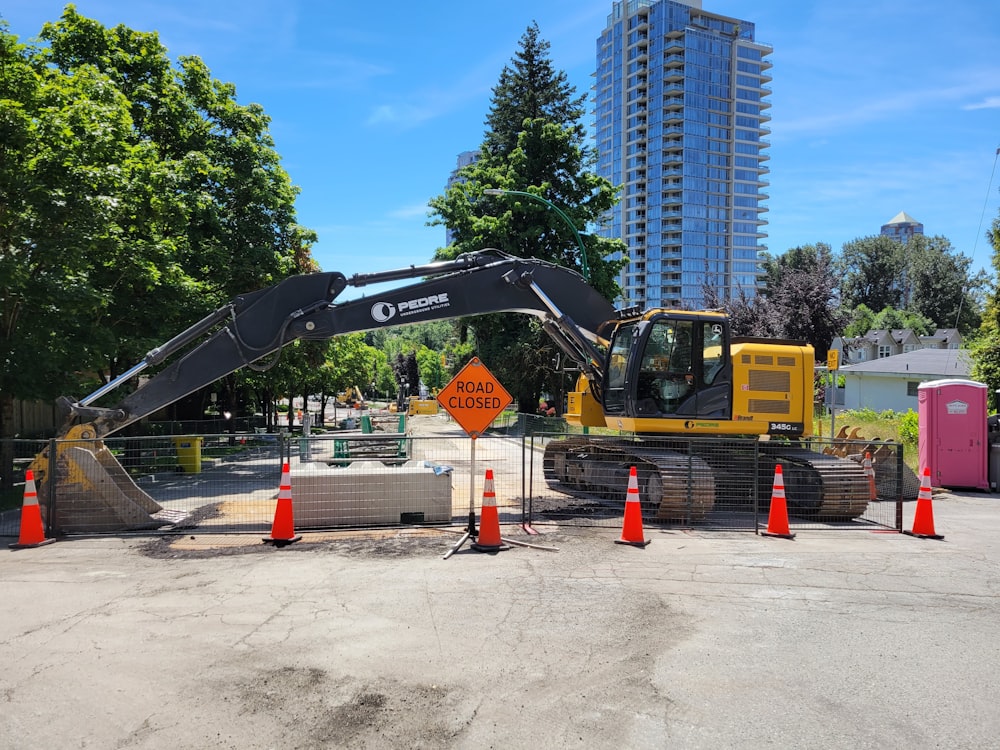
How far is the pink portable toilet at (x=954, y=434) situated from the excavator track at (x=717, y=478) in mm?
5879

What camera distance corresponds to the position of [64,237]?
1270 cm

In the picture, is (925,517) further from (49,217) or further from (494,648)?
(49,217)

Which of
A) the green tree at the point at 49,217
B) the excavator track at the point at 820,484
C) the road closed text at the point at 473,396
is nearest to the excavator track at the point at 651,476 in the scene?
the excavator track at the point at 820,484

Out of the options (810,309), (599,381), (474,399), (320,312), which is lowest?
(474,399)

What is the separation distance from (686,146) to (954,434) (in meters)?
120

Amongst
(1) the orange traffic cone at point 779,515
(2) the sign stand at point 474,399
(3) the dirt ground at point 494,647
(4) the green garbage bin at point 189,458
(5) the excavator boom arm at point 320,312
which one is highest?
(5) the excavator boom arm at point 320,312

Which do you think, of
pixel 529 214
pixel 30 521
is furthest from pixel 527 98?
pixel 30 521

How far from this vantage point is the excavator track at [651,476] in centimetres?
1044

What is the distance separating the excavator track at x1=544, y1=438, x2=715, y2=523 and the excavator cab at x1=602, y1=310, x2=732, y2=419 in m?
0.78

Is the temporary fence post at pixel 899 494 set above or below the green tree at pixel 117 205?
below

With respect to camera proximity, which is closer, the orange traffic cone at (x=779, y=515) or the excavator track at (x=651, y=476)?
the orange traffic cone at (x=779, y=515)

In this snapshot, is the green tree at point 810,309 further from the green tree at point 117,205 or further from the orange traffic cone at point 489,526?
the orange traffic cone at point 489,526

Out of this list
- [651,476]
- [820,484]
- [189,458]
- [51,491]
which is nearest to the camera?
[51,491]

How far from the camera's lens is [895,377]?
40.4 meters
